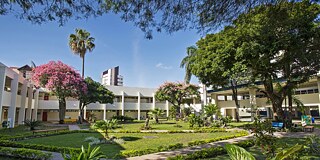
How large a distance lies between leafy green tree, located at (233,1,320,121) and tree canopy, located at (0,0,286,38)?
749mm

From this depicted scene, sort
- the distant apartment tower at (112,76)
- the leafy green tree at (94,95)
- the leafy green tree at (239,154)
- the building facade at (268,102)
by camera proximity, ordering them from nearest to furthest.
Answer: the leafy green tree at (239,154) → the building facade at (268,102) → the leafy green tree at (94,95) → the distant apartment tower at (112,76)

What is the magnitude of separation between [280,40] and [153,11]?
7814 mm

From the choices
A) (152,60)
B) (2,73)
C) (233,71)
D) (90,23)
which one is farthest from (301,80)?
(2,73)

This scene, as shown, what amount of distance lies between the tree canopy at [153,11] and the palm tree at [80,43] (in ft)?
80.3

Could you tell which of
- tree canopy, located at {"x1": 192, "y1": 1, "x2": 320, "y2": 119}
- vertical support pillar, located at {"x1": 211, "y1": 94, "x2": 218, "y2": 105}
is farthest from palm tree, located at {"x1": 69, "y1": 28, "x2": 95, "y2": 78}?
vertical support pillar, located at {"x1": 211, "y1": 94, "x2": 218, "y2": 105}

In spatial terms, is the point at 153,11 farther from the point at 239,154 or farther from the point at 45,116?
the point at 45,116

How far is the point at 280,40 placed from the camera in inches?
427

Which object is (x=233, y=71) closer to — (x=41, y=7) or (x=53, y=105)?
(x=41, y=7)

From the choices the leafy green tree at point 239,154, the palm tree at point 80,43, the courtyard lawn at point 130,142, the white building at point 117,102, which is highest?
the palm tree at point 80,43

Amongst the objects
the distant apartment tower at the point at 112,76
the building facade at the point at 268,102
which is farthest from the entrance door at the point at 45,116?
the distant apartment tower at the point at 112,76

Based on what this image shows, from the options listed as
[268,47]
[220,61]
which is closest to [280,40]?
[268,47]

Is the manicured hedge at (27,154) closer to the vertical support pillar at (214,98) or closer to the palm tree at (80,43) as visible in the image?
the palm tree at (80,43)

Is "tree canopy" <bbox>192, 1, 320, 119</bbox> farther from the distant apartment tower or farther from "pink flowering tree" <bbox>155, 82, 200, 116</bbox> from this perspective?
the distant apartment tower

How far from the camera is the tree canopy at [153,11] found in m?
5.43
